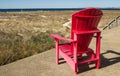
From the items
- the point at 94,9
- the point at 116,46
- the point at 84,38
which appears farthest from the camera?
the point at 116,46

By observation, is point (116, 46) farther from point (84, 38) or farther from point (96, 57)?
point (84, 38)

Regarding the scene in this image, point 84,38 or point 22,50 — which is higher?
point 84,38

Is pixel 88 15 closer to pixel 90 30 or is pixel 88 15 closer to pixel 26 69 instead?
pixel 90 30

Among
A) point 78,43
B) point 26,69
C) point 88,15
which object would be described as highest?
point 88,15

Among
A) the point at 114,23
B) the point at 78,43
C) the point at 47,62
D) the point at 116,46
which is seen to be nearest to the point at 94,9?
the point at 78,43

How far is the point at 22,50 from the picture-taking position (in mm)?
8172

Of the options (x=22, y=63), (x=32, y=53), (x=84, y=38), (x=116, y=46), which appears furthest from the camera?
(x=116, y=46)

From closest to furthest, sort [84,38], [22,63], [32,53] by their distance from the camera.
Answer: [84,38] → [22,63] → [32,53]

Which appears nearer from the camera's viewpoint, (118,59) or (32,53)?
(118,59)

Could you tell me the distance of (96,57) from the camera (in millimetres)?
6082

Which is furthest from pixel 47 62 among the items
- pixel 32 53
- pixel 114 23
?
pixel 114 23

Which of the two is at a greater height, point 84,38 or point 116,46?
point 84,38

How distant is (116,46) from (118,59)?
2038 mm

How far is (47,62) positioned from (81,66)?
100cm
